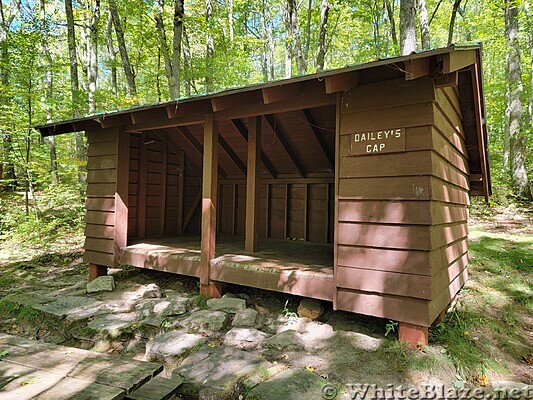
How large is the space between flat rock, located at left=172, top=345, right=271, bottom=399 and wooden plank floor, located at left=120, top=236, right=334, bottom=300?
968 millimetres

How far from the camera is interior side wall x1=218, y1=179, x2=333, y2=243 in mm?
6363

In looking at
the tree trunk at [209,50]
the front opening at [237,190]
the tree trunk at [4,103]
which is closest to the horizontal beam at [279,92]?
the front opening at [237,190]

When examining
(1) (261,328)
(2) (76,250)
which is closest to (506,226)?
(1) (261,328)

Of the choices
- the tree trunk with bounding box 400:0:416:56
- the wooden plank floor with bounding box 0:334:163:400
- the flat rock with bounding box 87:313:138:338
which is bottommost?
the flat rock with bounding box 87:313:138:338

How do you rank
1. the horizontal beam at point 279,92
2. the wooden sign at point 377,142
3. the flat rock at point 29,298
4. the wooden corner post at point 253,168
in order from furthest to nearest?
the wooden corner post at point 253,168 → the flat rock at point 29,298 → the horizontal beam at point 279,92 → the wooden sign at point 377,142

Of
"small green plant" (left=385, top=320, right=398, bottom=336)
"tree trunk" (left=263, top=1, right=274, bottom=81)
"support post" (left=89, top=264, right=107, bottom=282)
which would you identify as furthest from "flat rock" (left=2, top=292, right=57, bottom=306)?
"tree trunk" (left=263, top=1, right=274, bottom=81)

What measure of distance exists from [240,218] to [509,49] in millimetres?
9901

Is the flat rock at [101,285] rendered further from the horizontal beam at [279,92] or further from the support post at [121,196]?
the horizontal beam at [279,92]

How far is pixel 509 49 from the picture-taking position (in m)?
9.59

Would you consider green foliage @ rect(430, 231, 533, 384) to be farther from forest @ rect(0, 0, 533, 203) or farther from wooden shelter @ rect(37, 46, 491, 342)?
forest @ rect(0, 0, 533, 203)

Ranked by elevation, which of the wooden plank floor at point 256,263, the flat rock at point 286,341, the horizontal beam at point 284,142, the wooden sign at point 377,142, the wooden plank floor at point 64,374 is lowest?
the flat rock at point 286,341

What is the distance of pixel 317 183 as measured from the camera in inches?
252

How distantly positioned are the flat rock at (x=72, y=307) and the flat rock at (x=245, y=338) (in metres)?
2.01

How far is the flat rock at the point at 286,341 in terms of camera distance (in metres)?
3.03
